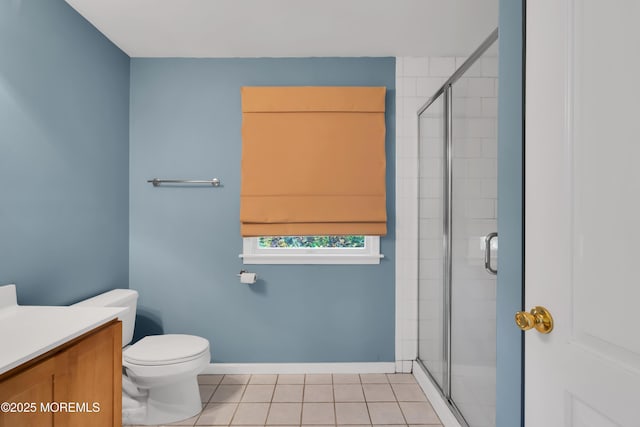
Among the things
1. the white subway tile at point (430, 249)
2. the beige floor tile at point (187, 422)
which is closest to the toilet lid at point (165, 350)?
the beige floor tile at point (187, 422)

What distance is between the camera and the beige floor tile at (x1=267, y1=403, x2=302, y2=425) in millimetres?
2115

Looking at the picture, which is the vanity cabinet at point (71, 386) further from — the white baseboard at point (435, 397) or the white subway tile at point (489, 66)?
the white subway tile at point (489, 66)

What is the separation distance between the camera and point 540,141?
928 mm

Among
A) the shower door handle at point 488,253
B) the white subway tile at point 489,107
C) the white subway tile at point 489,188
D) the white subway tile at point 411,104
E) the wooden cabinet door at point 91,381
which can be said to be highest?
the white subway tile at point 411,104

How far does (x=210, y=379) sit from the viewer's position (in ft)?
8.70

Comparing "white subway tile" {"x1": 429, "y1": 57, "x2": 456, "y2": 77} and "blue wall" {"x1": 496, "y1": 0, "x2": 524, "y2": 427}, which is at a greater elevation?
"white subway tile" {"x1": 429, "y1": 57, "x2": 456, "y2": 77}

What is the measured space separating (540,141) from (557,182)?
0.13 metres

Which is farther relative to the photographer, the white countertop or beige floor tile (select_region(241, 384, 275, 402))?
beige floor tile (select_region(241, 384, 275, 402))

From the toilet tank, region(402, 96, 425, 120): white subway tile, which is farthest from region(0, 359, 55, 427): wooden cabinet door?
region(402, 96, 425, 120): white subway tile

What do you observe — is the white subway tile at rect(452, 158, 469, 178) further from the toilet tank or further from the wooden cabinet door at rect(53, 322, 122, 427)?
the toilet tank

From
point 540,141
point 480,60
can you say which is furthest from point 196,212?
point 540,141

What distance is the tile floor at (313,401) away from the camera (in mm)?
2135

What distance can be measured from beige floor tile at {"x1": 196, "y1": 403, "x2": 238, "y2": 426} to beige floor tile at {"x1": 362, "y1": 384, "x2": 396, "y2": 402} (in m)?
0.85

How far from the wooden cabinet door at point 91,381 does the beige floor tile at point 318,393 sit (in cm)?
121
